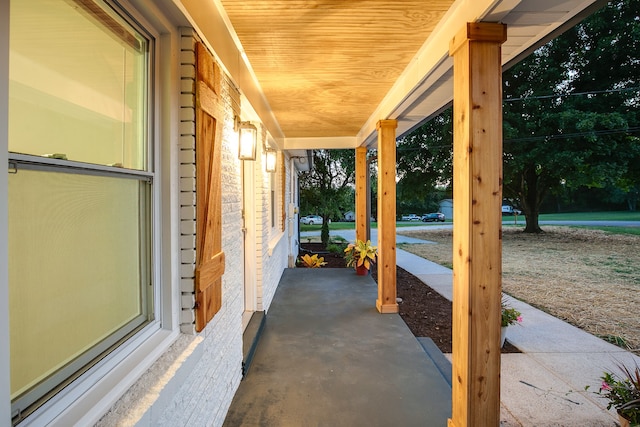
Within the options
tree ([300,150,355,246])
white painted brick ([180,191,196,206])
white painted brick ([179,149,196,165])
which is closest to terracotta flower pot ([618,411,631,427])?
white painted brick ([180,191,196,206])

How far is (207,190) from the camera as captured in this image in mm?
1907

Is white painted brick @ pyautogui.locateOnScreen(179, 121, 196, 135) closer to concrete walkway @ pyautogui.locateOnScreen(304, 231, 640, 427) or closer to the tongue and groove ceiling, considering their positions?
the tongue and groove ceiling

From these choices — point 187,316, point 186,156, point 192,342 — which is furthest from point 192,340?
point 186,156

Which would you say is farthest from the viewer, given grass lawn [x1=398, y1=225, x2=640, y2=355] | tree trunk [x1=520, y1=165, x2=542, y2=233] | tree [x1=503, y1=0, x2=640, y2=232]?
tree trunk [x1=520, y1=165, x2=542, y2=233]

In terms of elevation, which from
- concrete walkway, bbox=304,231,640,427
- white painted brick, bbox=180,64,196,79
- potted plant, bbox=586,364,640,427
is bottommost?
concrete walkway, bbox=304,231,640,427

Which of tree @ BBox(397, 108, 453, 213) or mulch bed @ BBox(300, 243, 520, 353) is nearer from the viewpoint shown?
mulch bed @ BBox(300, 243, 520, 353)

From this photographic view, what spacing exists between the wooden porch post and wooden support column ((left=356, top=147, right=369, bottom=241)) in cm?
505

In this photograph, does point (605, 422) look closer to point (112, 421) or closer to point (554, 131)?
point (112, 421)

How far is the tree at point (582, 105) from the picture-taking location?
10984 mm

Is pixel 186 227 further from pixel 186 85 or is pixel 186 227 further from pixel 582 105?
pixel 582 105

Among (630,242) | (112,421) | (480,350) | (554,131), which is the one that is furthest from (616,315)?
(630,242)

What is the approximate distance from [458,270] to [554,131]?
1261 cm

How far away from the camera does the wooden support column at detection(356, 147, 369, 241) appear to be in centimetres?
709

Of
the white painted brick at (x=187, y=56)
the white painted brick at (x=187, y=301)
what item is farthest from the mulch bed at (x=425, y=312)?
the white painted brick at (x=187, y=56)
